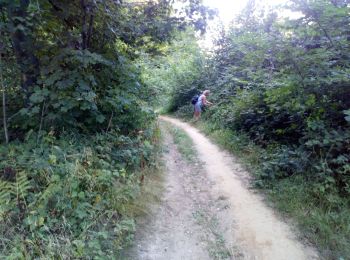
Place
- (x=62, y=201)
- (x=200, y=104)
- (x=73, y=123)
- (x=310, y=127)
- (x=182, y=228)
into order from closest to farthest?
(x=62, y=201)
(x=182, y=228)
(x=73, y=123)
(x=310, y=127)
(x=200, y=104)

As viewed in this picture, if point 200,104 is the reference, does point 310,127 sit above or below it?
above

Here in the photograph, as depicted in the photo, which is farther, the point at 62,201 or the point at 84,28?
the point at 84,28

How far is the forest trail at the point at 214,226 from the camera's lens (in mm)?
3770

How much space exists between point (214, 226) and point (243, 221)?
503 millimetres

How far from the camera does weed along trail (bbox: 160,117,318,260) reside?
380 centimetres

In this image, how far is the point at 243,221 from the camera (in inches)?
180

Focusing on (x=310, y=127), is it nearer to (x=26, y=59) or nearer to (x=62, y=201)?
(x=62, y=201)

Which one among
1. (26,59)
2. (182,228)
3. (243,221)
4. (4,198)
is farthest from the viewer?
(26,59)

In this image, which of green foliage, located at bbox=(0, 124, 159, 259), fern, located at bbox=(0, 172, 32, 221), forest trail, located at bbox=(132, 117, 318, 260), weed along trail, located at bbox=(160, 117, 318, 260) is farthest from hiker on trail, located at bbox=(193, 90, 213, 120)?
fern, located at bbox=(0, 172, 32, 221)

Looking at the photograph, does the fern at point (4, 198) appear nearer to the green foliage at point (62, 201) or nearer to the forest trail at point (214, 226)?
the green foliage at point (62, 201)

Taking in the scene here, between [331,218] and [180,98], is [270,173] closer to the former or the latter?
[331,218]

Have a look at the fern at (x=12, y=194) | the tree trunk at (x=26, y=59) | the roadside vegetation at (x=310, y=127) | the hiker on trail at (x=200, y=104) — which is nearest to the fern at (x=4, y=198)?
the fern at (x=12, y=194)

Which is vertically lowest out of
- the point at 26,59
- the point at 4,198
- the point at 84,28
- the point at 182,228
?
the point at 182,228

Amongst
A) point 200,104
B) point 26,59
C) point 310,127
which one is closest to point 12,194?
point 26,59
